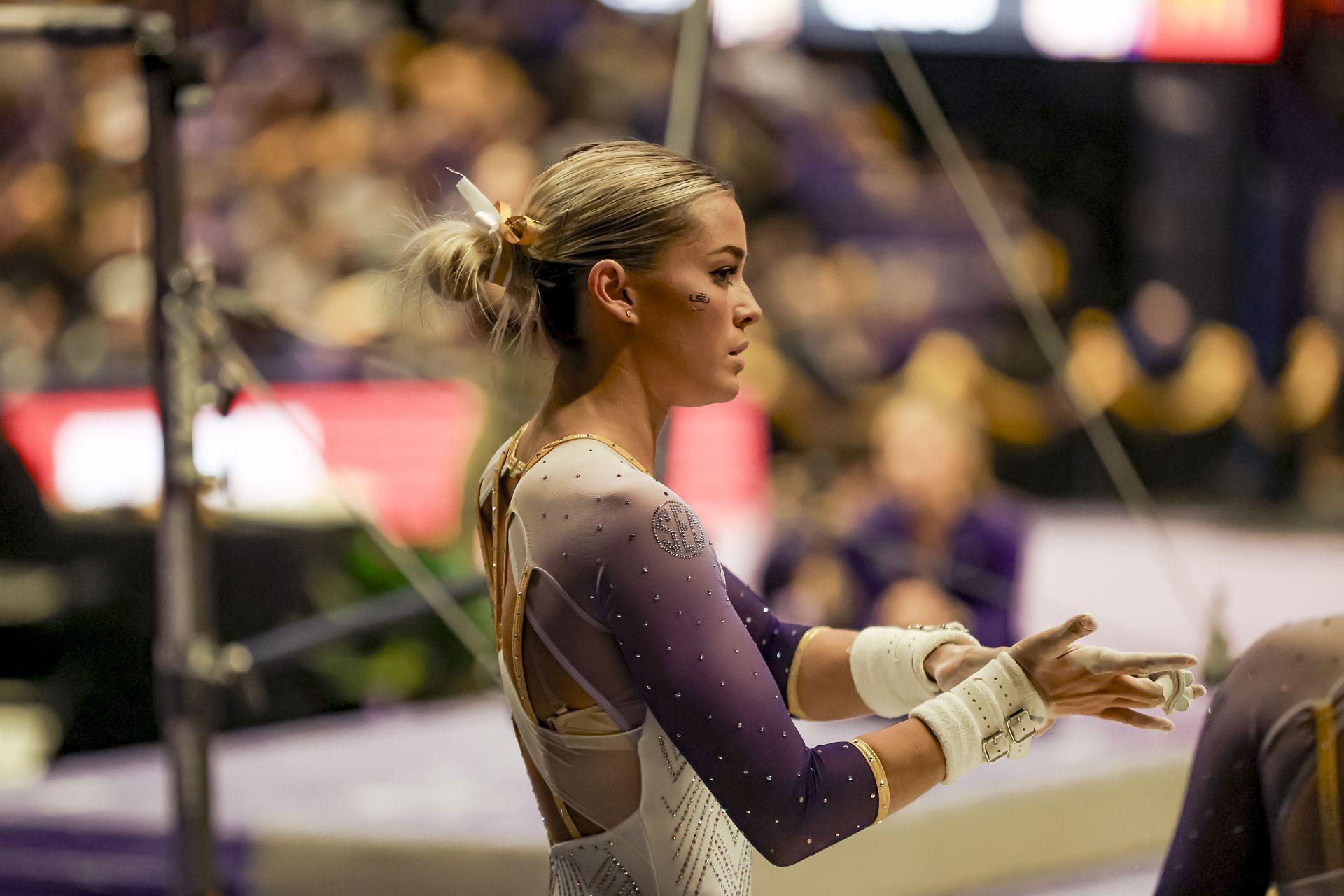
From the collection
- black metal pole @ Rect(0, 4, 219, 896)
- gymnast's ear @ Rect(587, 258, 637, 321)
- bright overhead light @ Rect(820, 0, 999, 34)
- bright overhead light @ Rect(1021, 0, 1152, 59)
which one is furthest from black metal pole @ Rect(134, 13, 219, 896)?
bright overhead light @ Rect(1021, 0, 1152, 59)

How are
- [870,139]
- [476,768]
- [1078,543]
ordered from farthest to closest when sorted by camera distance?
[870,139] → [1078,543] → [476,768]

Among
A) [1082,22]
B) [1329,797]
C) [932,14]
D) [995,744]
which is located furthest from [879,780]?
[1082,22]

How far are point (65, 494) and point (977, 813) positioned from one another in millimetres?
2793

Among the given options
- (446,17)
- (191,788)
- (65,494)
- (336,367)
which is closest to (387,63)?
(446,17)

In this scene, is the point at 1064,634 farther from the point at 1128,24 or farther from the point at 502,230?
the point at 1128,24

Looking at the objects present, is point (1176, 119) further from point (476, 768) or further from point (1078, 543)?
point (476, 768)

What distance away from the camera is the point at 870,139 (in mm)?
7375

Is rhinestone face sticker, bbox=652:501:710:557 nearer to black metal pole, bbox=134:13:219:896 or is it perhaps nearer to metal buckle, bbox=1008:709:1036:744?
metal buckle, bbox=1008:709:1036:744

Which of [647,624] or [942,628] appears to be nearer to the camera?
[647,624]

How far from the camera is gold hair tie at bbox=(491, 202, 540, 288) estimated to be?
3.69ft

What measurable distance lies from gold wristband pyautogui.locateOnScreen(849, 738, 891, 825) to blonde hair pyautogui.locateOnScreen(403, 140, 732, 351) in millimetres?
408

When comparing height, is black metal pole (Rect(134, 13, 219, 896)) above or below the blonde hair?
below

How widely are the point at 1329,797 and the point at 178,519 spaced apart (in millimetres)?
1679

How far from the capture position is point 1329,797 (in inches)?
44.9
